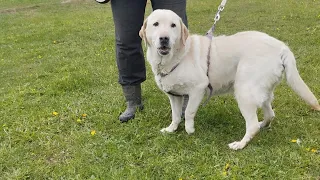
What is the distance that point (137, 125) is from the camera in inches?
146

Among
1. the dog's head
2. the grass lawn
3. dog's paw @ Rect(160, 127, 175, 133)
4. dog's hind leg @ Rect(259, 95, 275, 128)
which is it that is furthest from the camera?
dog's paw @ Rect(160, 127, 175, 133)

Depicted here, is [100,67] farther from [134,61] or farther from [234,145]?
[234,145]

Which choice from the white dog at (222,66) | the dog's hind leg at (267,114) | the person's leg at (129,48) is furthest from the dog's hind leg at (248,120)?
the person's leg at (129,48)

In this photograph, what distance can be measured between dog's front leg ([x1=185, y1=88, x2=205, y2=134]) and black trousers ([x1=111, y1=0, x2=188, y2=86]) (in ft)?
2.54

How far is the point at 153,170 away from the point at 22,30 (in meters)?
Answer: 8.58

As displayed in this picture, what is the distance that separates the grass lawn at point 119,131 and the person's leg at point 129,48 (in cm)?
21

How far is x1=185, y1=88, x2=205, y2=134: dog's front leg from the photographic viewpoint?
10.8ft

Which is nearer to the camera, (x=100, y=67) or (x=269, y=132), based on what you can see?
(x=269, y=132)

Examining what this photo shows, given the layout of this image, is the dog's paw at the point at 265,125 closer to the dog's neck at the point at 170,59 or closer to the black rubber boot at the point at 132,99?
the dog's neck at the point at 170,59

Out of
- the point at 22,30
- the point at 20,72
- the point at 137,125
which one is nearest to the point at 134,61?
the point at 137,125

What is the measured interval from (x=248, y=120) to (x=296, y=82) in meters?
0.48

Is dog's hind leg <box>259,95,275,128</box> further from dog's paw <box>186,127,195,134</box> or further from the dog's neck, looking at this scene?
the dog's neck

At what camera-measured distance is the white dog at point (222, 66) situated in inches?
121

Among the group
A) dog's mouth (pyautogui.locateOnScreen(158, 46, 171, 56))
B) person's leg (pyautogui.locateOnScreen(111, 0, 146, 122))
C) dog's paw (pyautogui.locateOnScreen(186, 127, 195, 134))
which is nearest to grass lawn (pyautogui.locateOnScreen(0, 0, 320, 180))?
dog's paw (pyautogui.locateOnScreen(186, 127, 195, 134))
